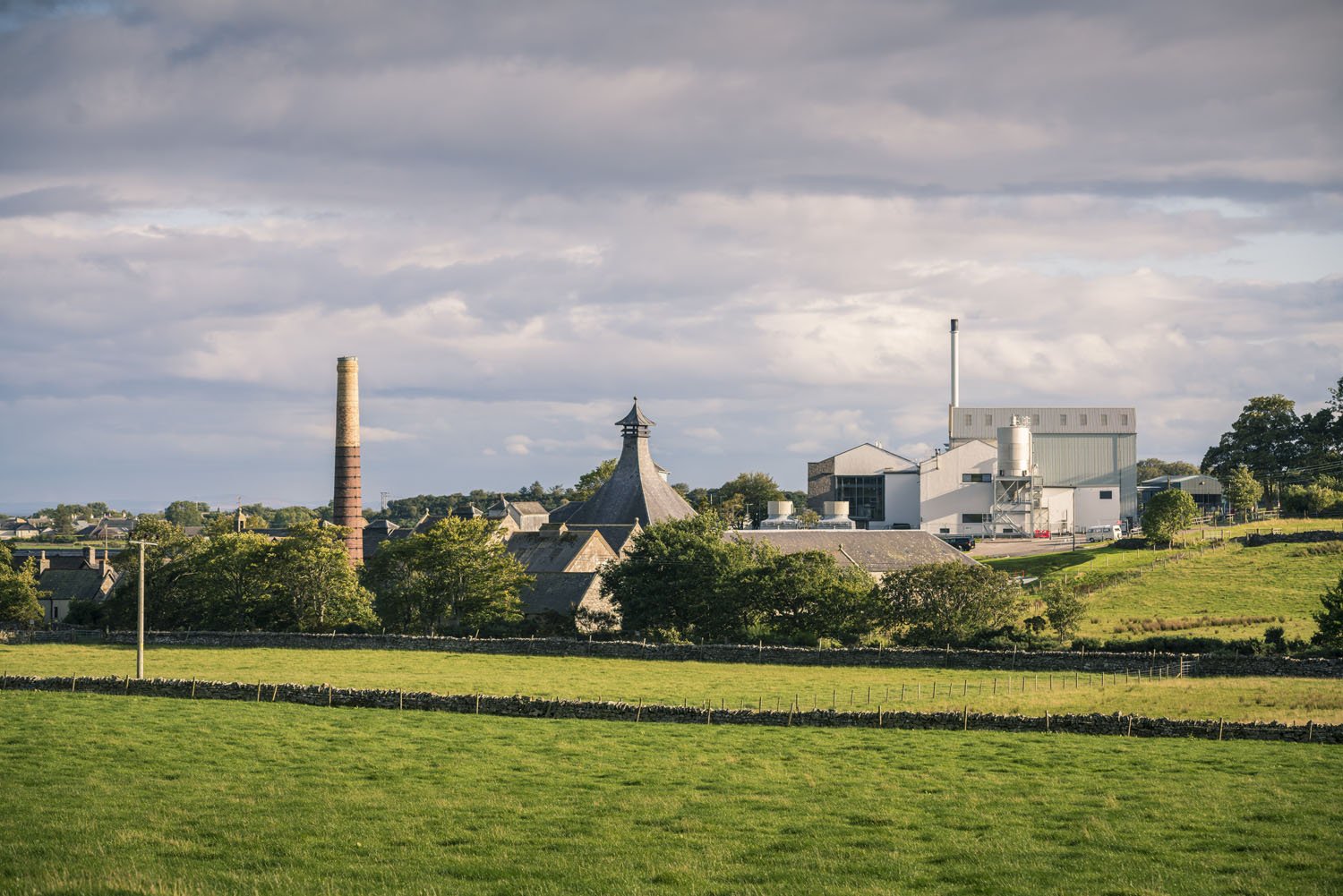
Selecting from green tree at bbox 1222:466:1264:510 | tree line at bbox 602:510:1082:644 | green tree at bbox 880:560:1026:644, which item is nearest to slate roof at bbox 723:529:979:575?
tree line at bbox 602:510:1082:644

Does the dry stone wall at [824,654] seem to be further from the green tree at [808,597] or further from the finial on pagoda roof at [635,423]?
the finial on pagoda roof at [635,423]

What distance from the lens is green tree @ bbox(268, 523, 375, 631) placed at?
63.6 m

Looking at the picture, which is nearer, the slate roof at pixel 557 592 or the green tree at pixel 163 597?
the slate roof at pixel 557 592

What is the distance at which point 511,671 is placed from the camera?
155 feet

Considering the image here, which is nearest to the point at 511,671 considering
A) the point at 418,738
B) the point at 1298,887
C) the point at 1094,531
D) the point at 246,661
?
the point at 246,661

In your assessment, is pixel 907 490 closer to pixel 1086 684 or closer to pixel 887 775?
pixel 1086 684

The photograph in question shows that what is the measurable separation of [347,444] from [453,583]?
23511 millimetres

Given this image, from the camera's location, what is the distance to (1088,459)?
127750 mm

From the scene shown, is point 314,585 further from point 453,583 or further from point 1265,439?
point 1265,439

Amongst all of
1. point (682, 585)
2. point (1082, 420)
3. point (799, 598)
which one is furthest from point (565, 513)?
point (1082, 420)

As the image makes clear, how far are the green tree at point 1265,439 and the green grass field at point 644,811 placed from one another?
4772 inches

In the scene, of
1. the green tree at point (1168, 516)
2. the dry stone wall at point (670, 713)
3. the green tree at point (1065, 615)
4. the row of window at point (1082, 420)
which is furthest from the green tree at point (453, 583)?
the row of window at point (1082, 420)

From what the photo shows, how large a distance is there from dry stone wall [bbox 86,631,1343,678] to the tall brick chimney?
70.6 ft

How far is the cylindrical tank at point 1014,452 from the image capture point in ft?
388
